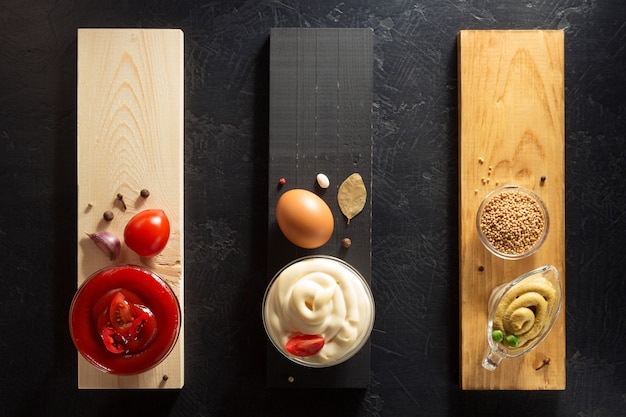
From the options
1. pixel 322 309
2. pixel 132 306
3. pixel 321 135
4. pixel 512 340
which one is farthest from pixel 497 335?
pixel 132 306

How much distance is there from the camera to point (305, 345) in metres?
0.94

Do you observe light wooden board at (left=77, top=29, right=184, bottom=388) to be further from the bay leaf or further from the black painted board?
the bay leaf

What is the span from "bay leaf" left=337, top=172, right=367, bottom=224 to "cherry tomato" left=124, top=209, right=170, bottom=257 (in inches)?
13.0

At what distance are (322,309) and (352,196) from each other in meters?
0.23

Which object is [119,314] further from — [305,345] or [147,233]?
[305,345]

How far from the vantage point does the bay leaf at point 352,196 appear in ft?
3.42

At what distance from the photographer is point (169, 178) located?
1.05m

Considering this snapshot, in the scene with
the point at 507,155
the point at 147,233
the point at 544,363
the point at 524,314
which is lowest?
the point at 544,363

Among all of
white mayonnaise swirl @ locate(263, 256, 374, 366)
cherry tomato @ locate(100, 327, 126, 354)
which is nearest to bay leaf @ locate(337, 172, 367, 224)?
white mayonnaise swirl @ locate(263, 256, 374, 366)

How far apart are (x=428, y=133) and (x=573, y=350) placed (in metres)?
0.51

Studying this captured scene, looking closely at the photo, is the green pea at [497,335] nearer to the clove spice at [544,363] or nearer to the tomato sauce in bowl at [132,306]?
the clove spice at [544,363]

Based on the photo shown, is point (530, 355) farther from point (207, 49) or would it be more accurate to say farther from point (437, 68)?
point (207, 49)

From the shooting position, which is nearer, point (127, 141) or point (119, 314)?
point (119, 314)

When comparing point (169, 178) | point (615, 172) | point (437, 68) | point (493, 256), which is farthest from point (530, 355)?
point (169, 178)
